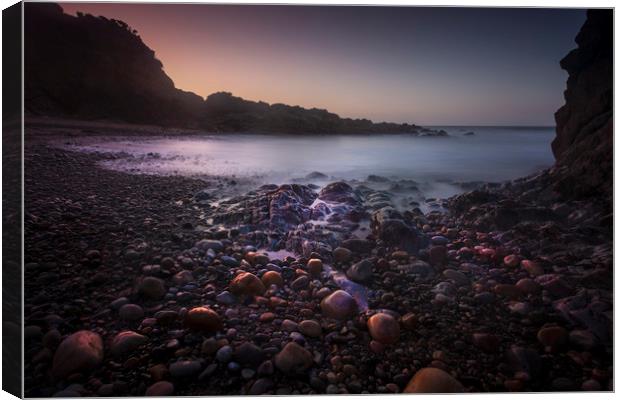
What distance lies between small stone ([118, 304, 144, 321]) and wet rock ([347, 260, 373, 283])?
4.54 feet

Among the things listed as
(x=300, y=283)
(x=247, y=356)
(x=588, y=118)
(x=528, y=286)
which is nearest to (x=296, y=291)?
(x=300, y=283)

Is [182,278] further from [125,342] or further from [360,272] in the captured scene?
[360,272]

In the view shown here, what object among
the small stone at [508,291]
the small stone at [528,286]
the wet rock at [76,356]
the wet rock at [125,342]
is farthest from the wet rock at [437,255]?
the wet rock at [76,356]

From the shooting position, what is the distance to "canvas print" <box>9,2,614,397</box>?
2229mm

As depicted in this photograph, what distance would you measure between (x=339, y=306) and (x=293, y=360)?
1.45 feet

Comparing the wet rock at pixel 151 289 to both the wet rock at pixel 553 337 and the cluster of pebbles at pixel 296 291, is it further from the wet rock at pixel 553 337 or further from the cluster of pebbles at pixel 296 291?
the wet rock at pixel 553 337

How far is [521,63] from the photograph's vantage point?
2.70m

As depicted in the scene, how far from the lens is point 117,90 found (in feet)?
9.21

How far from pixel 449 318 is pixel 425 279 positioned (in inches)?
11.4

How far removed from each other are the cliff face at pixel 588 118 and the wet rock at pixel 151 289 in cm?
291

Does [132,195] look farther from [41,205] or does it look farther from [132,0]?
[132,0]

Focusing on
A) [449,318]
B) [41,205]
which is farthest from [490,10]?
[41,205]

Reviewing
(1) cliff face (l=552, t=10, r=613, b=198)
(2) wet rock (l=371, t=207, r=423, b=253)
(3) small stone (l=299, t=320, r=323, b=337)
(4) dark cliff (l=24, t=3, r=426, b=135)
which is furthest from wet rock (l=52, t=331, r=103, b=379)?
(1) cliff face (l=552, t=10, r=613, b=198)

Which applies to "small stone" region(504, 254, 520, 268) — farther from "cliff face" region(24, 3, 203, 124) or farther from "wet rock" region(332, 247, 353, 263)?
"cliff face" region(24, 3, 203, 124)
